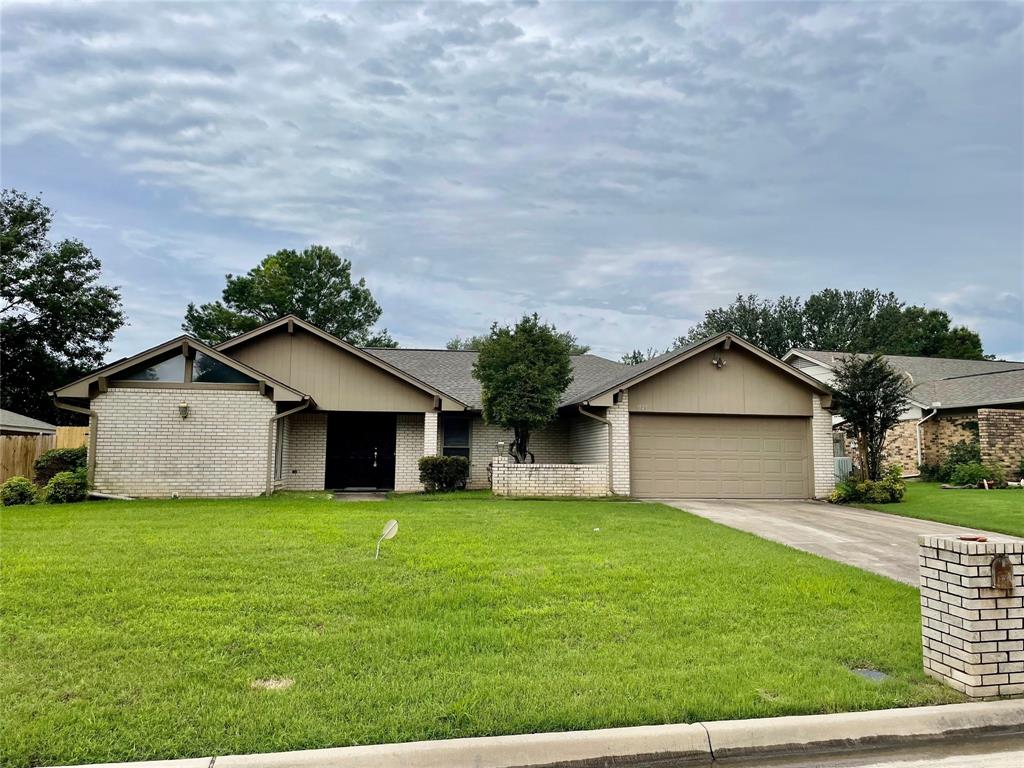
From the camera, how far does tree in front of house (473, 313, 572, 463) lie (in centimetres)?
1648

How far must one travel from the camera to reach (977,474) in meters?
20.4

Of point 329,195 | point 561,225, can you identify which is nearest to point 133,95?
point 329,195

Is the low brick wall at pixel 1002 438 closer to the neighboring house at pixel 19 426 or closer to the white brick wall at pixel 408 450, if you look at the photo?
the white brick wall at pixel 408 450

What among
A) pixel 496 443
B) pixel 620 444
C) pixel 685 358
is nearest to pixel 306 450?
pixel 496 443

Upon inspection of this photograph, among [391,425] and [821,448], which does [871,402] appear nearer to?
[821,448]

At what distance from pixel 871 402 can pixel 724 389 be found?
3761mm

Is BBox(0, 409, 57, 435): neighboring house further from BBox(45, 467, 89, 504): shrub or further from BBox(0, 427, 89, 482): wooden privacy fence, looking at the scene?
BBox(45, 467, 89, 504): shrub

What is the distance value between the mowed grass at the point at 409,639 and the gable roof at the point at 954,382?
47.6ft

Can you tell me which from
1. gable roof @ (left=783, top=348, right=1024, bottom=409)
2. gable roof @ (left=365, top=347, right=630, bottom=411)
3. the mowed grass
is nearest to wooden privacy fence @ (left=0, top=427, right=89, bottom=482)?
gable roof @ (left=365, top=347, right=630, bottom=411)

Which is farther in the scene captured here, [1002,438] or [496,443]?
[1002,438]

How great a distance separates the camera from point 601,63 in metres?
13.8

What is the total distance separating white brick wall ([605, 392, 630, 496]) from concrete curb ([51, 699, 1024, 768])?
12.5 m

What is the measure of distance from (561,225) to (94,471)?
15448 millimetres

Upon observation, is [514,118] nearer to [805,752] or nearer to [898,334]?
[805,752]
